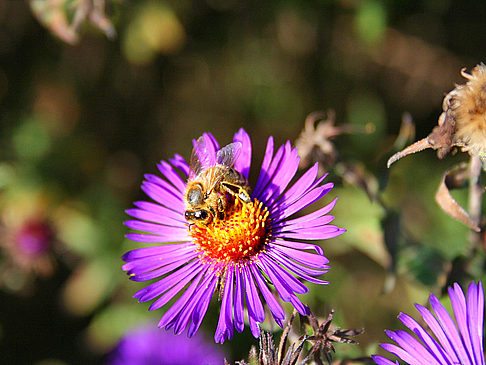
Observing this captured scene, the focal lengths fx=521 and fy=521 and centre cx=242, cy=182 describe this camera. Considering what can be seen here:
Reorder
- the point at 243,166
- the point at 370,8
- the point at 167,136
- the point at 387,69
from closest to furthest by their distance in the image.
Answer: the point at 243,166, the point at 370,8, the point at 387,69, the point at 167,136

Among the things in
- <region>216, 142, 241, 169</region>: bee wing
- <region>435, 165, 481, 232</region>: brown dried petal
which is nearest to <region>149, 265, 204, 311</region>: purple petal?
<region>216, 142, 241, 169</region>: bee wing

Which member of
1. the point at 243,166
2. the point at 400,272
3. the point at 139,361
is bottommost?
the point at 139,361

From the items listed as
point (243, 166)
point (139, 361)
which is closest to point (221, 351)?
point (139, 361)

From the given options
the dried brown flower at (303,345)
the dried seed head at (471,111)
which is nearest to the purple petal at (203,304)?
the dried brown flower at (303,345)

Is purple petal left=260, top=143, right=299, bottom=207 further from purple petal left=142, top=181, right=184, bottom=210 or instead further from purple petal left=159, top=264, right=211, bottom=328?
purple petal left=159, top=264, right=211, bottom=328

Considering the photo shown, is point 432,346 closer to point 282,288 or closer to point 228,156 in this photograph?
point 282,288

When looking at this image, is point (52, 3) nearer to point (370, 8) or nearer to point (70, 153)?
point (70, 153)

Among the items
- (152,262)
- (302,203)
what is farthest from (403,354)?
(152,262)
